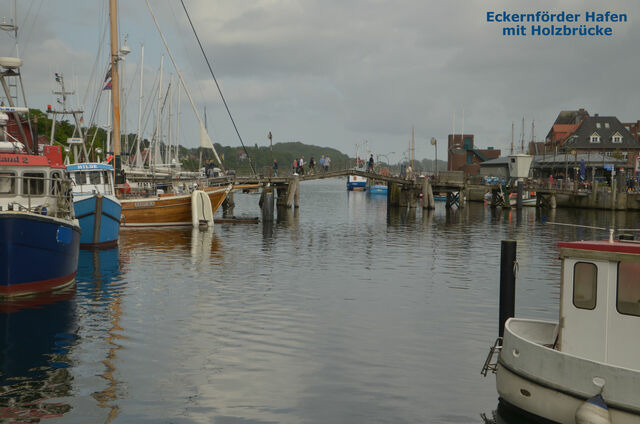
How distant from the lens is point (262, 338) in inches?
695

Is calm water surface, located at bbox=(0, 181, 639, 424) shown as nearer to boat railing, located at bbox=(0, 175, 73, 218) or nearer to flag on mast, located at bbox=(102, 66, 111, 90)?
boat railing, located at bbox=(0, 175, 73, 218)

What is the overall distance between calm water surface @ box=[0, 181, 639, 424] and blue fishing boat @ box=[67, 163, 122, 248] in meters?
1.34

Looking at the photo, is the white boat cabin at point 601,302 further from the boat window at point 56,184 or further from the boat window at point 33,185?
the boat window at point 33,185

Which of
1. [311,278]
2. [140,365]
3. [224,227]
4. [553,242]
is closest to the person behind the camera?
[140,365]

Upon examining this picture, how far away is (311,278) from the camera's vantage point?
28.2 meters

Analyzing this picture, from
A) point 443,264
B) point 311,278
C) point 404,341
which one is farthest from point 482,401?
point 443,264

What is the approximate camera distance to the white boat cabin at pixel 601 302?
11727mm

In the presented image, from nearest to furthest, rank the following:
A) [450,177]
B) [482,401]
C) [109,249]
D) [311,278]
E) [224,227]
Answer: [482,401], [311,278], [109,249], [224,227], [450,177]

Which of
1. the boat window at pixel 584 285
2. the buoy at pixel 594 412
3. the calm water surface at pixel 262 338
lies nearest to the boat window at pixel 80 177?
the calm water surface at pixel 262 338

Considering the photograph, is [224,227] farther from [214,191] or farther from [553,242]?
[553,242]

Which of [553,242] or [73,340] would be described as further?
[553,242]

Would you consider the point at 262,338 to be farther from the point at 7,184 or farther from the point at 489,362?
the point at 7,184

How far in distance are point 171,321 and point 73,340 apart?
304cm

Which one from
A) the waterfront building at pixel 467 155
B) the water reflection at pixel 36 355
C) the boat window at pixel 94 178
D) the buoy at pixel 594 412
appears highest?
the waterfront building at pixel 467 155
